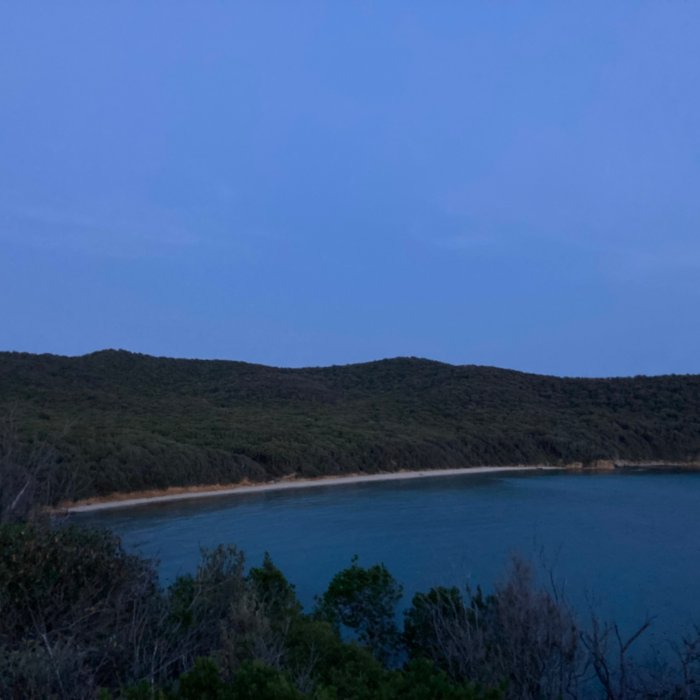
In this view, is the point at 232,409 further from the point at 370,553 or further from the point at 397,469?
the point at 370,553

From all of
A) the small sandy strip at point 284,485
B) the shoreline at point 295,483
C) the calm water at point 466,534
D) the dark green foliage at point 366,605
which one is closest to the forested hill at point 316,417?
the shoreline at point 295,483

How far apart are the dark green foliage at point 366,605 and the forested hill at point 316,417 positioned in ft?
53.6

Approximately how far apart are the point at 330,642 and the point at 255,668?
3.67 metres

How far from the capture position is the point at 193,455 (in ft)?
110

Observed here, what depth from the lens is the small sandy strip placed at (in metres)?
27.5

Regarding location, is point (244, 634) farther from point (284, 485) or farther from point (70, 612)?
point (284, 485)

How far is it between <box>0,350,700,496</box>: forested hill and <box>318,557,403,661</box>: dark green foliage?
53.6 feet

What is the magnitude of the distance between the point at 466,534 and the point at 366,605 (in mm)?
10931

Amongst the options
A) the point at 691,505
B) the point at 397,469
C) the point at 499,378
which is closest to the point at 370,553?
the point at 691,505

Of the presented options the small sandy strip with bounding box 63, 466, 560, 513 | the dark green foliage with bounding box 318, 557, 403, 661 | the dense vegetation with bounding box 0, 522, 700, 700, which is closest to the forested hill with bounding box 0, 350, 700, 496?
the small sandy strip with bounding box 63, 466, 560, 513

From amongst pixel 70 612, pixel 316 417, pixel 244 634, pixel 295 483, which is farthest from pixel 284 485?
pixel 244 634

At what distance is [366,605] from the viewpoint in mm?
12000

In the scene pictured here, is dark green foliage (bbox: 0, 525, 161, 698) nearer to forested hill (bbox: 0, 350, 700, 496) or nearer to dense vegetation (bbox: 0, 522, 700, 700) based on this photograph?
dense vegetation (bbox: 0, 522, 700, 700)

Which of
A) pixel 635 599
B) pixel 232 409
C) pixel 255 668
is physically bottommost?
pixel 635 599
